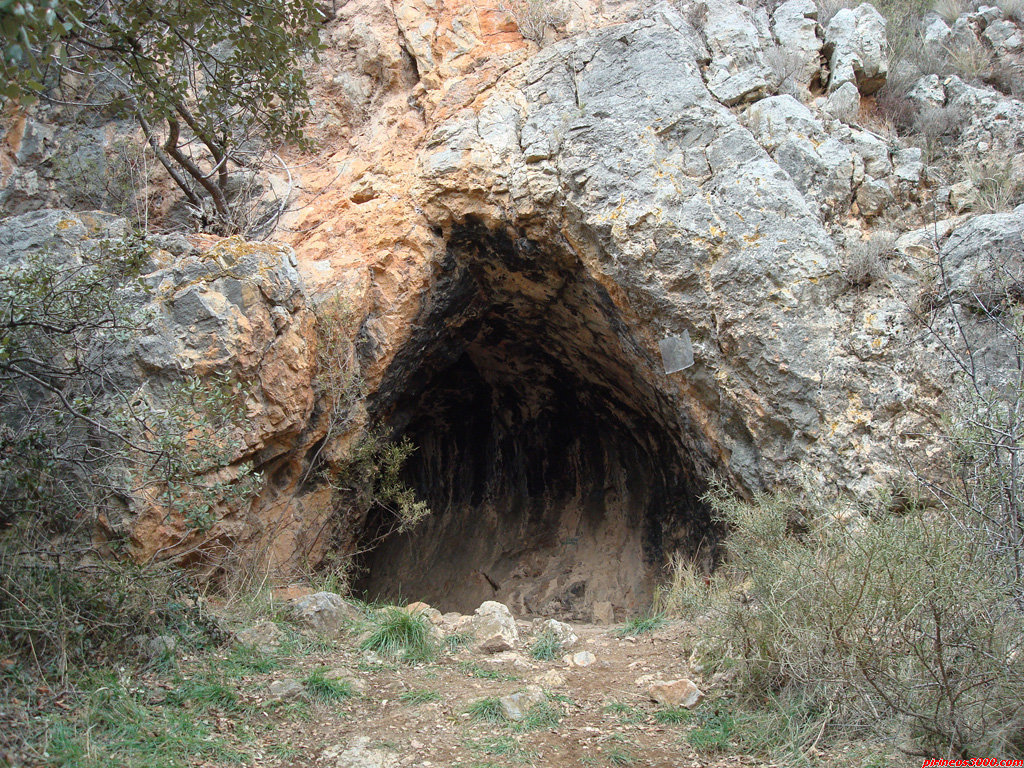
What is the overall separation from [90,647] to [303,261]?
3.32 m

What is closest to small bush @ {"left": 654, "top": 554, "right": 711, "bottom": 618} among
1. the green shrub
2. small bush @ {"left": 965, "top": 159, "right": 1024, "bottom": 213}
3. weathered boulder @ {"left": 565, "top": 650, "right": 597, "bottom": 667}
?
weathered boulder @ {"left": 565, "top": 650, "right": 597, "bottom": 667}

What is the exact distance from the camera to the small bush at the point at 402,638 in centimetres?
396

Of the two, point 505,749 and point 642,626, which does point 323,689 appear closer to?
point 505,749

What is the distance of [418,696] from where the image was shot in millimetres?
3445

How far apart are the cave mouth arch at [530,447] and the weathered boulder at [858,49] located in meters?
2.90

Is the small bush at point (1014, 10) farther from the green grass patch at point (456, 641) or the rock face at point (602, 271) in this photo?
the green grass patch at point (456, 641)

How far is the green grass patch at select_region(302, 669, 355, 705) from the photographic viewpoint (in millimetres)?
3318

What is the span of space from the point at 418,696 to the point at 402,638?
2.10ft

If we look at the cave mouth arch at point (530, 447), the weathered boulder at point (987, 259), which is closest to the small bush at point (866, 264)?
the weathered boulder at point (987, 259)

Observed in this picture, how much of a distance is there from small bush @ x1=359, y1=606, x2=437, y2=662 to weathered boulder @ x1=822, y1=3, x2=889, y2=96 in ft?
17.5

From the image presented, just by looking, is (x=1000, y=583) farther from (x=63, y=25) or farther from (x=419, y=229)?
(x=419, y=229)

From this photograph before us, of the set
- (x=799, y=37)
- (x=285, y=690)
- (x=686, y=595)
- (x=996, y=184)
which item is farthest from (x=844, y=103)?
(x=285, y=690)

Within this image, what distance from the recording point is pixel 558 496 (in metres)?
7.60

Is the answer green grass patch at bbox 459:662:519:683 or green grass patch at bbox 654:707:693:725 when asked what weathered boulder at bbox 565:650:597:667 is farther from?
green grass patch at bbox 654:707:693:725
